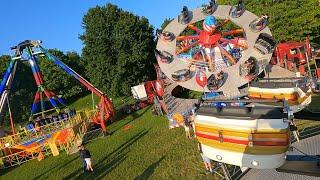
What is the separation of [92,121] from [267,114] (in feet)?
85.7

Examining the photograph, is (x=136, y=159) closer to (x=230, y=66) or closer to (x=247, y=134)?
(x=247, y=134)

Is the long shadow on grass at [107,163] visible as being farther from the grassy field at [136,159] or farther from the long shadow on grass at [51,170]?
the long shadow on grass at [51,170]

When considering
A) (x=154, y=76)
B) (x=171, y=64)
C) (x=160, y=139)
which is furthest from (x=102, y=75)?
(x=160, y=139)

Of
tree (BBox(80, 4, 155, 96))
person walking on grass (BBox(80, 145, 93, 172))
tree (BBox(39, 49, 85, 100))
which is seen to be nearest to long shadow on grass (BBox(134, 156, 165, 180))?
person walking on grass (BBox(80, 145, 93, 172))

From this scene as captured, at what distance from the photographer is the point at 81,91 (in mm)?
70062

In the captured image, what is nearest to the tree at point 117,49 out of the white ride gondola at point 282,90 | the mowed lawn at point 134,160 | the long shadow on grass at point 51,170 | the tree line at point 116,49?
the tree line at point 116,49

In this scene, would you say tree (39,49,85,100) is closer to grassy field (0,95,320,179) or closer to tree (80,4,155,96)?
tree (80,4,155,96)

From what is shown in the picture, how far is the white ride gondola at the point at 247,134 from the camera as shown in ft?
26.6

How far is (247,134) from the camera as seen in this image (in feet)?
27.9

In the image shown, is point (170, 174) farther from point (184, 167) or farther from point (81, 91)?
point (81, 91)

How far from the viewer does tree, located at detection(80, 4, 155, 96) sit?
52.0 metres

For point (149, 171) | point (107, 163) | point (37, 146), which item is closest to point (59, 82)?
point (37, 146)

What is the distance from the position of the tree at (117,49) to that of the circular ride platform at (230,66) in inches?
771

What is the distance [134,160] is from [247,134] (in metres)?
12.8
